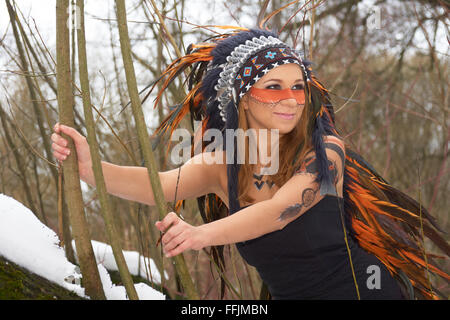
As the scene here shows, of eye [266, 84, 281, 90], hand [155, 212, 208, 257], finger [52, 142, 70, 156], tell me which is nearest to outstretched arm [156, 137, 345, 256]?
hand [155, 212, 208, 257]

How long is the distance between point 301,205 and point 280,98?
1.21 ft

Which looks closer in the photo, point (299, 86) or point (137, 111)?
point (137, 111)

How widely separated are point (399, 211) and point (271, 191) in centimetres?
48

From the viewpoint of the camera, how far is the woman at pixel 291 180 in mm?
1586

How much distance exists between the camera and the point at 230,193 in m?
1.67

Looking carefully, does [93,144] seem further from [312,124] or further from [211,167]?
[312,124]

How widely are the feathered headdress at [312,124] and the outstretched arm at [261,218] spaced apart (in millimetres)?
78

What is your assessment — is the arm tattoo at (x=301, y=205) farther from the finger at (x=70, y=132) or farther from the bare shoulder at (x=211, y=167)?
the finger at (x=70, y=132)

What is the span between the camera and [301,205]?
1.48 metres

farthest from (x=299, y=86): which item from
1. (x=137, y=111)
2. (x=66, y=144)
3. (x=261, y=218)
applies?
(x=66, y=144)

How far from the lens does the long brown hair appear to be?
1606 millimetres

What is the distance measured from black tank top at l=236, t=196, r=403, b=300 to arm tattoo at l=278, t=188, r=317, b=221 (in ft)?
0.37

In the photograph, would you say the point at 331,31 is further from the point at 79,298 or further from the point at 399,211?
the point at 79,298

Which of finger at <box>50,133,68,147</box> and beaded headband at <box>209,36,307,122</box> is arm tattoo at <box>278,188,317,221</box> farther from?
finger at <box>50,133,68,147</box>
